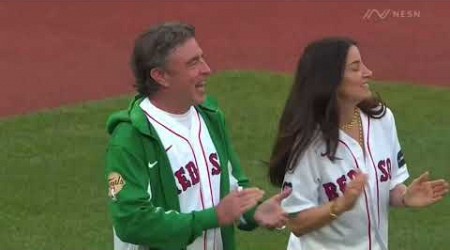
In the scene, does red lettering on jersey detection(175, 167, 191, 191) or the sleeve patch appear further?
red lettering on jersey detection(175, 167, 191, 191)

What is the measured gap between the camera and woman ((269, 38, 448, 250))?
4.22 metres

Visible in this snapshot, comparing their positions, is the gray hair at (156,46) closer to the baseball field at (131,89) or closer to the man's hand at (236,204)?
the man's hand at (236,204)

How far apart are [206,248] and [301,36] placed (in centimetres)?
1430

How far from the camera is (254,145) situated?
1083 centimetres

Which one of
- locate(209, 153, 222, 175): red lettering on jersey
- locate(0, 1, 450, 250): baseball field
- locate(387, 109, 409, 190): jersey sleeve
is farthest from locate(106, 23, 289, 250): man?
locate(0, 1, 450, 250): baseball field

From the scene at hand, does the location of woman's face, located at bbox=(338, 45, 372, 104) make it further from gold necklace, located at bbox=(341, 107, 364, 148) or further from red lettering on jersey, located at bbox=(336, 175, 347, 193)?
red lettering on jersey, located at bbox=(336, 175, 347, 193)

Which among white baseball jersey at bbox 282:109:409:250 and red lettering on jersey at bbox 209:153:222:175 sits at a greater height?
red lettering on jersey at bbox 209:153:222:175

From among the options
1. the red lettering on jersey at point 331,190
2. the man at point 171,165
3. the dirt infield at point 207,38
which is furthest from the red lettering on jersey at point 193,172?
the dirt infield at point 207,38

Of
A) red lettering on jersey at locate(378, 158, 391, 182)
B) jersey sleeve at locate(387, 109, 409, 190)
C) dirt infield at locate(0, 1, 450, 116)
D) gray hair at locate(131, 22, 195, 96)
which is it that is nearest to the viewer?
gray hair at locate(131, 22, 195, 96)

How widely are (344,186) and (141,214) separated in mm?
796

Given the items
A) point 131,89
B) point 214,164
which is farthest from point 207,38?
point 214,164

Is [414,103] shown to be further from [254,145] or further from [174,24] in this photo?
[174,24]

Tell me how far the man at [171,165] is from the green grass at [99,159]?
12.1 feet

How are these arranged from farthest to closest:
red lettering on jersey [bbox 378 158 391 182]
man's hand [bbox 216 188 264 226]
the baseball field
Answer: the baseball field < red lettering on jersey [bbox 378 158 391 182] < man's hand [bbox 216 188 264 226]
